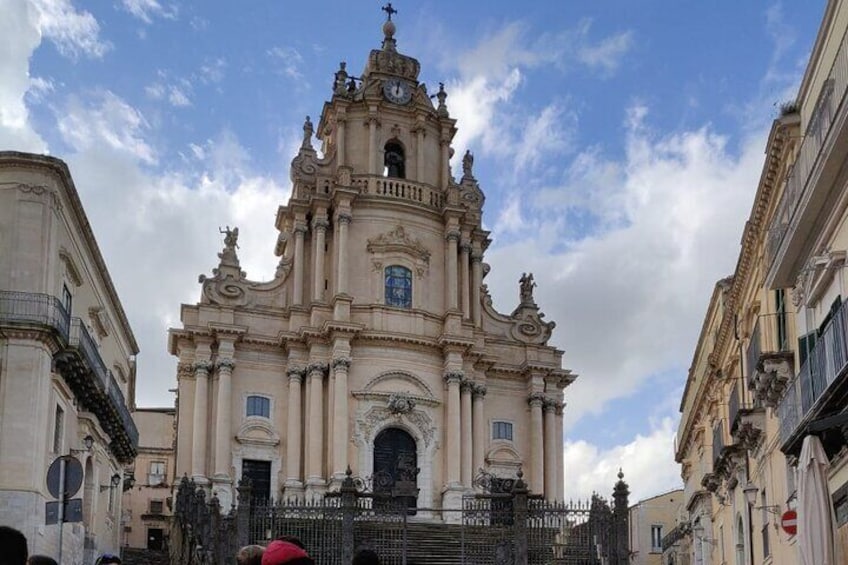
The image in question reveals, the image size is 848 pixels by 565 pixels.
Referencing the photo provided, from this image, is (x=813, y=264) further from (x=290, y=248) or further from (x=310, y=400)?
(x=290, y=248)

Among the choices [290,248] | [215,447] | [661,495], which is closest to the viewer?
[215,447]

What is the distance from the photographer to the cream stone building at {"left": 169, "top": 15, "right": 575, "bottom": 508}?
44.4 m

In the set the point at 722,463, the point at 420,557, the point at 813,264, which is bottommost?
the point at 420,557

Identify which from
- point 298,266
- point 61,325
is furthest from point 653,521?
point 61,325

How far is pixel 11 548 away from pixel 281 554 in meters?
1.48

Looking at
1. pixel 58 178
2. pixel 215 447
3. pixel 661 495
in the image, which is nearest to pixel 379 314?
pixel 215 447

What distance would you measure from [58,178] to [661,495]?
142 feet

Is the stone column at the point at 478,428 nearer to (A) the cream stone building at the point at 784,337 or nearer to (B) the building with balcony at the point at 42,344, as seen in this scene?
(A) the cream stone building at the point at 784,337

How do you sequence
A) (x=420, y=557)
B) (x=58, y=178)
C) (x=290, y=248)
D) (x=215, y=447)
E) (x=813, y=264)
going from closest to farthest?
(x=813, y=264), (x=58, y=178), (x=420, y=557), (x=215, y=447), (x=290, y=248)

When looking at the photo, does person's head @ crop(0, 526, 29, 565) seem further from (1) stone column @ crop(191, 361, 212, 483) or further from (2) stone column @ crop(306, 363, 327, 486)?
(2) stone column @ crop(306, 363, 327, 486)

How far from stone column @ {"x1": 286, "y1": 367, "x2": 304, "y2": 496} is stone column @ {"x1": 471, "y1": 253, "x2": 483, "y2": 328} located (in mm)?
7398

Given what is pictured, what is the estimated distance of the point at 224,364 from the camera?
44.5m

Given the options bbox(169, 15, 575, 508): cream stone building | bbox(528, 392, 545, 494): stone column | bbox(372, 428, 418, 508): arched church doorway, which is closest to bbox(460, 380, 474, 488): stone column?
bbox(169, 15, 575, 508): cream stone building

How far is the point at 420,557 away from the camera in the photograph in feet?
111
